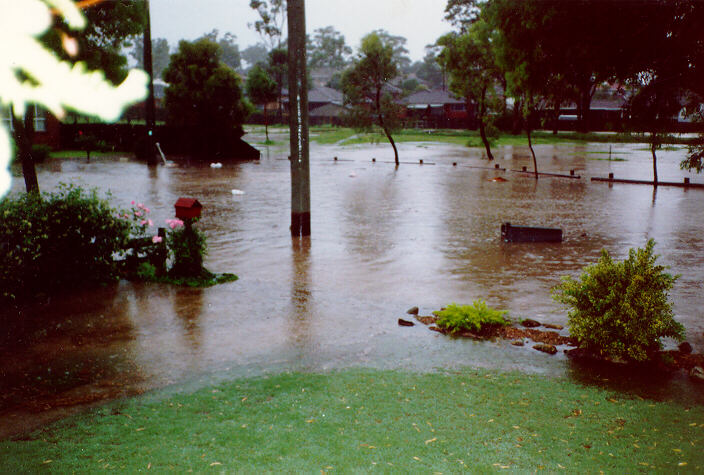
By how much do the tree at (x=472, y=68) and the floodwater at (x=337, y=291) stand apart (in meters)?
15.1

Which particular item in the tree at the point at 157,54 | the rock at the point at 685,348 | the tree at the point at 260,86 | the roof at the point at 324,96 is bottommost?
the rock at the point at 685,348

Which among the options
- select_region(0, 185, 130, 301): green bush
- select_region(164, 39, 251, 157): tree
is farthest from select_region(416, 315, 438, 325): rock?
select_region(164, 39, 251, 157): tree

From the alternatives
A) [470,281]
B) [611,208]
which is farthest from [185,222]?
[611,208]

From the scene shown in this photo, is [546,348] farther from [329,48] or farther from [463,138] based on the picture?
[329,48]

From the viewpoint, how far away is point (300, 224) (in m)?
14.6

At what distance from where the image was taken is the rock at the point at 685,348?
7.41m

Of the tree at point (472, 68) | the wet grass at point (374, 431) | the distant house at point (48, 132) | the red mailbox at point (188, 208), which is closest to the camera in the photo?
the wet grass at point (374, 431)

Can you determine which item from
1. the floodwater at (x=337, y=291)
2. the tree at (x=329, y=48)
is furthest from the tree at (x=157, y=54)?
the floodwater at (x=337, y=291)

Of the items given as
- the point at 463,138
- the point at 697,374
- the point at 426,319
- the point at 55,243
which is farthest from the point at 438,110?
the point at 697,374

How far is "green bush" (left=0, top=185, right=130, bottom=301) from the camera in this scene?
29.2 ft

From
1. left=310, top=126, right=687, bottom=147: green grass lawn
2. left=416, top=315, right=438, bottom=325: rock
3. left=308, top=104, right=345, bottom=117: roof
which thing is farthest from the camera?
left=308, top=104, right=345, bottom=117: roof

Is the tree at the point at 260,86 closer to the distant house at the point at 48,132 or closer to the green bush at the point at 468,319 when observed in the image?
the distant house at the point at 48,132

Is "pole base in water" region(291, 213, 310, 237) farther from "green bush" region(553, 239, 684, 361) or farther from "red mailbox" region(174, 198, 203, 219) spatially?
"green bush" region(553, 239, 684, 361)

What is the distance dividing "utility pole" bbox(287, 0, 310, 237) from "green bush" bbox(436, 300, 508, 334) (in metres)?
6.32
